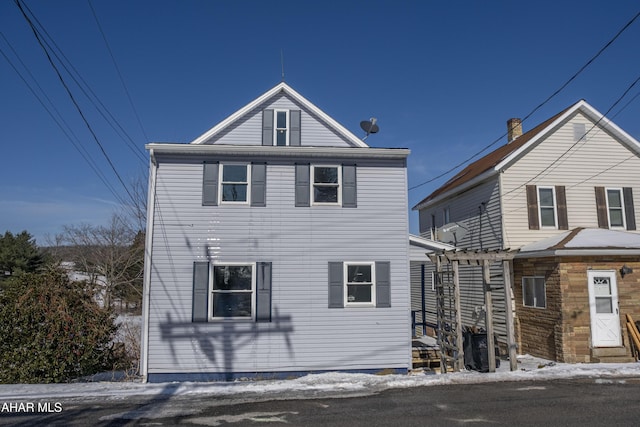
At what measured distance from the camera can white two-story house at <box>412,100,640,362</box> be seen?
11594mm

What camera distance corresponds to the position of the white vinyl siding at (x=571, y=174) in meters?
14.1

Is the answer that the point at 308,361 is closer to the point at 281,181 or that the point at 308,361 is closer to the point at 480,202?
the point at 281,181

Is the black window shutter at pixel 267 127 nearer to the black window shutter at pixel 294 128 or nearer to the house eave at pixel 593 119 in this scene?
the black window shutter at pixel 294 128

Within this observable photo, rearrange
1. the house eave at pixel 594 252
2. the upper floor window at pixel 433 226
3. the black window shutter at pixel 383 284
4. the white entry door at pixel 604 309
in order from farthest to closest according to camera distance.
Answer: the upper floor window at pixel 433 226 → the white entry door at pixel 604 309 → the house eave at pixel 594 252 → the black window shutter at pixel 383 284

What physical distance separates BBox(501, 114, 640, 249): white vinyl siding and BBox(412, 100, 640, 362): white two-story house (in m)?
0.03

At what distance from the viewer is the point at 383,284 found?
11094 millimetres

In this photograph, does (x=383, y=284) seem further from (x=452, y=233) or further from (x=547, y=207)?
(x=547, y=207)

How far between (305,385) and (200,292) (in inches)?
139

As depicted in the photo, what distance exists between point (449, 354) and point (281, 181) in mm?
6642

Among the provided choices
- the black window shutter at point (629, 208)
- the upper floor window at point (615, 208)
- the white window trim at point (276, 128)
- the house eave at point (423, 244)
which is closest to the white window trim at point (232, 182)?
the white window trim at point (276, 128)

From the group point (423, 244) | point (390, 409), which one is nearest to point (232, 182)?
point (423, 244)

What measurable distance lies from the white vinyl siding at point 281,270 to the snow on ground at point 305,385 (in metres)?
0.72

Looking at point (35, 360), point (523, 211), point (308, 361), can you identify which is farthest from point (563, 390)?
point (35, 360)

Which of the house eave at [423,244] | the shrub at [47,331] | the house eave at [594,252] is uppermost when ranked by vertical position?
the house eave at [423,244]
